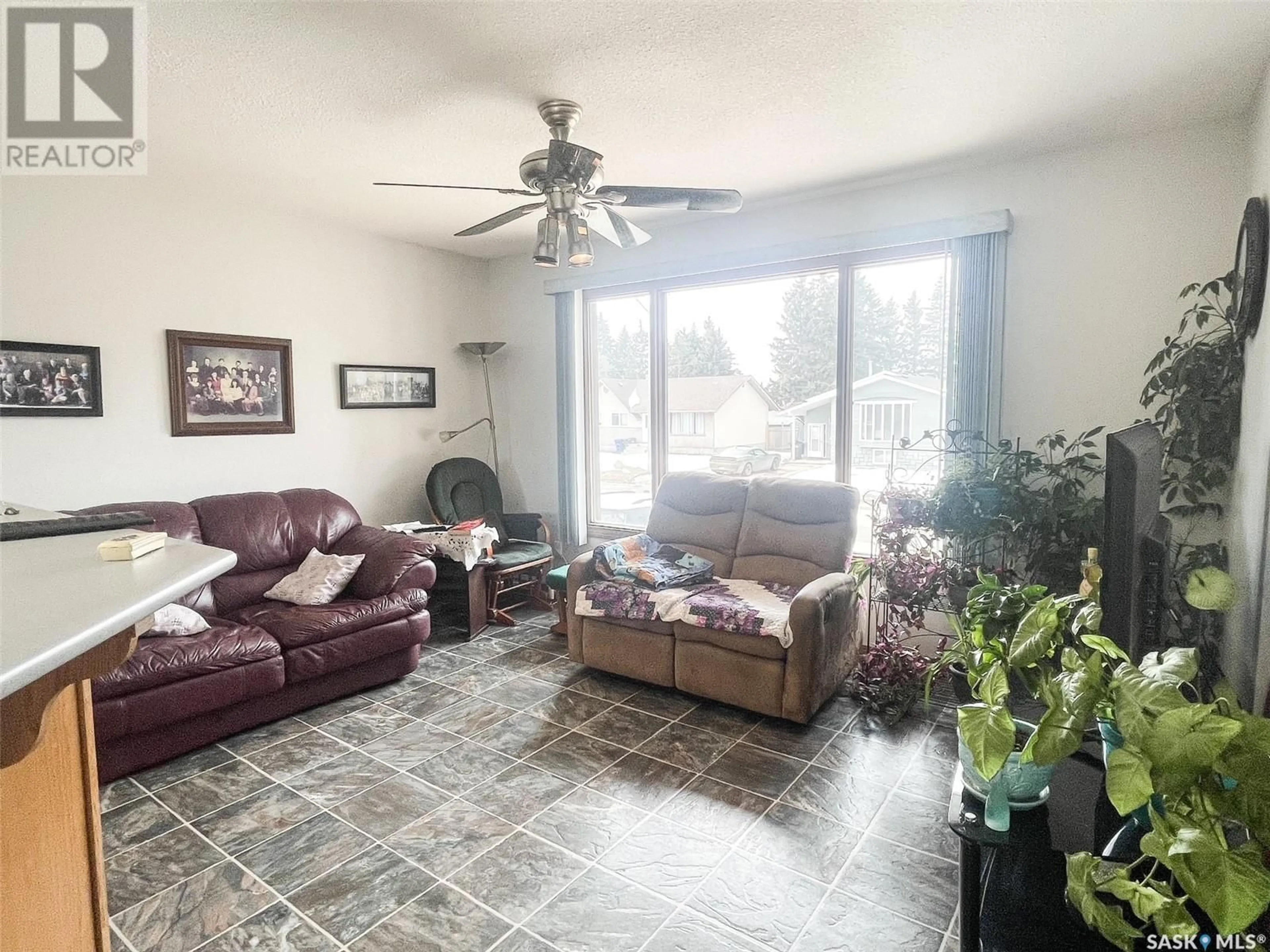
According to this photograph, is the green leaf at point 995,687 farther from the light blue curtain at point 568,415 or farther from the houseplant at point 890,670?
the light blue curtain at point 568,415

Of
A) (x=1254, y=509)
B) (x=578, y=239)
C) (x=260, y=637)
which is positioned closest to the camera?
(x=1254, y=509)

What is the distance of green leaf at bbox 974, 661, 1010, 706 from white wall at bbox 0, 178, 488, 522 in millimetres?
3977

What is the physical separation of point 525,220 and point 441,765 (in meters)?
3.20

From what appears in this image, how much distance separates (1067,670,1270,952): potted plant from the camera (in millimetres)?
818

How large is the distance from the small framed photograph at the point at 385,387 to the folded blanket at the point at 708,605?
2202 mm

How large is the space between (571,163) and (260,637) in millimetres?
2455

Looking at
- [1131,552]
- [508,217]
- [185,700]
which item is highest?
[508,217]

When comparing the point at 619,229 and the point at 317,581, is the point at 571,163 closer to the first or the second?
the point at 619,229

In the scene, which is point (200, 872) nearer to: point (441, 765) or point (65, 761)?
point (441, 765)

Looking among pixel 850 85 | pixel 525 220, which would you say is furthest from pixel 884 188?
pixel 525 220

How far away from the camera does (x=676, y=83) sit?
2479 mm

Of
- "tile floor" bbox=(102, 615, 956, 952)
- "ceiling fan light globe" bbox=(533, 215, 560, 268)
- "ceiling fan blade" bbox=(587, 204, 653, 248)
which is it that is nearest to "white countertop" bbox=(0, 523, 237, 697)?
"tile floor" bbox=(102, 615, 956, 952)

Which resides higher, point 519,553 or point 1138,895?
point 1138,895

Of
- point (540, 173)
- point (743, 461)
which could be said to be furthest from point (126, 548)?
point (743, 461)
